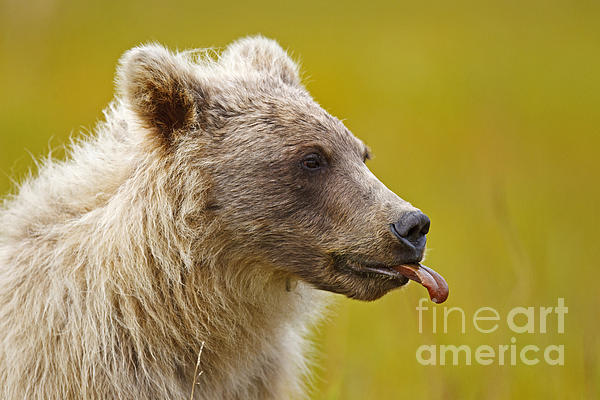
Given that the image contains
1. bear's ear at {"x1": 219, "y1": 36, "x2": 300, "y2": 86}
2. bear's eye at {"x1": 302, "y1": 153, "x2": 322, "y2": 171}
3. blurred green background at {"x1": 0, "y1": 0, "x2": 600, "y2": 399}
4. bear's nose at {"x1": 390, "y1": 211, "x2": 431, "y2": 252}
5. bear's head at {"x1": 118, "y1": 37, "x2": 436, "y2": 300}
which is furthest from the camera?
blurred green background at {"x1": 0, "y1": 0, "x2": 600, "y2": 399}

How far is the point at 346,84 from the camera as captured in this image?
21.0 metres

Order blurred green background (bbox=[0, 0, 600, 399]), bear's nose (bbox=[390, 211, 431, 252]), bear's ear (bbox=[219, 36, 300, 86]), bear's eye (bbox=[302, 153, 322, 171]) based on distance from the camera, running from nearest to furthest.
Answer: bear's nose (bbox=[390, 211, 431, 252]), bear's eye (bbox=[302, 153, 322, 171]), bear's ear (bbox=[219, 36, 300, 86]), blurred green background (bbox=[0, 0, 600, 399])

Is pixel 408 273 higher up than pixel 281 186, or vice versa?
pixel 281 186

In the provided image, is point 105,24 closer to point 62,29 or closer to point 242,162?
point 62,29

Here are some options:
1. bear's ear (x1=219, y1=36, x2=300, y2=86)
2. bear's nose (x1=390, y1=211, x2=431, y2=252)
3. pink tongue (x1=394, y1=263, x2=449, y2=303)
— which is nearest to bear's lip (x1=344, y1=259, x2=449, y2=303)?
pink tongue (x1=394, y1=263, x2=449, y2=303)

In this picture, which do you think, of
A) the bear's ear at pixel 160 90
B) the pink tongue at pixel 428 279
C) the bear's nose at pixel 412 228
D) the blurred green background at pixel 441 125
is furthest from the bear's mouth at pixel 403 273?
the bear's ear at pixel 160 90

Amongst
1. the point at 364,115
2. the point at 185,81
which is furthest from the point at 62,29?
the point at 185,81

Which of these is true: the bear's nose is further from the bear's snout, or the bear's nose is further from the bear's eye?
the bear's eye

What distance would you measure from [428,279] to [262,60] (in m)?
2.09

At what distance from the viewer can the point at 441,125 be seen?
18.9 metres

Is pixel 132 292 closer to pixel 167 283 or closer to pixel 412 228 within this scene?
pixel 167 283

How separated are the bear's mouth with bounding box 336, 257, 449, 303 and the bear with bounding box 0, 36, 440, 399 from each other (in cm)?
1

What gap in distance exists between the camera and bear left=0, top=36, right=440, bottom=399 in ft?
16.2

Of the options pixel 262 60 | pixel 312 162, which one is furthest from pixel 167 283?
pixel 262 60
